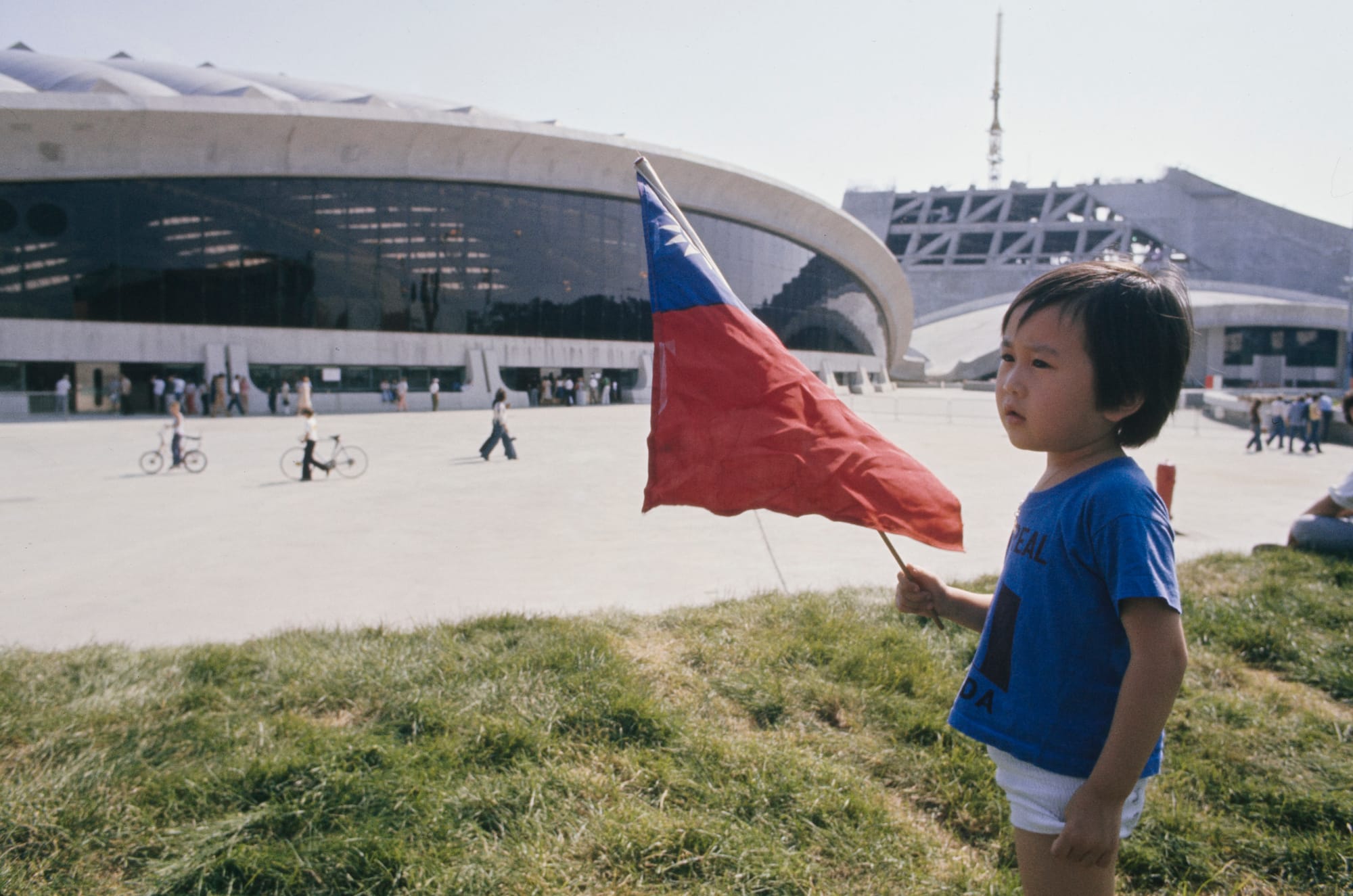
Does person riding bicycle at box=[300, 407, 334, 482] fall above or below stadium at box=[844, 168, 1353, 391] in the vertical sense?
below

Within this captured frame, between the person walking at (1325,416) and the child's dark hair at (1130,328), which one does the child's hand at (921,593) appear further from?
the person walking at (1325,416)

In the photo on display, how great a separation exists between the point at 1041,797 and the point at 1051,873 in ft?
0.51

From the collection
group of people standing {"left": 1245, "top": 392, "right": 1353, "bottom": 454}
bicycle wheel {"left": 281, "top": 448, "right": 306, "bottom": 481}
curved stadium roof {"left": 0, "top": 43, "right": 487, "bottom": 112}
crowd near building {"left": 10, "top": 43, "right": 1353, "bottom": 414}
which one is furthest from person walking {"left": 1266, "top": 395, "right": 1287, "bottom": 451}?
curved stadium roof {"left": 0, "top": 43, "right": 487, "bottom": 112}

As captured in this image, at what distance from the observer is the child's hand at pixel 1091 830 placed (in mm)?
1465

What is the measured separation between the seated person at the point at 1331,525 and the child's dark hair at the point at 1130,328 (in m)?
6.36

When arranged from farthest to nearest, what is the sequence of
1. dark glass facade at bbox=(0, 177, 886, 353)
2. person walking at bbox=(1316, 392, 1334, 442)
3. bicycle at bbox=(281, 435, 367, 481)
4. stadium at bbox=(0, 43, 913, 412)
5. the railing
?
dark glass facade at bbox=(0, 177, 886, 353) < stadium at bbox=(0, 43, 913, 412) < the railing < person walking at bbox=(1316, 392, 1334, 442) < bicycle at bbox=(281, 435, 367, 481)

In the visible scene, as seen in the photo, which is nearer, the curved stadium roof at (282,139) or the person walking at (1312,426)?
the person walking at (1312,426)

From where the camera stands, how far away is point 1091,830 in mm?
1469

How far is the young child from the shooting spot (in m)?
1.45

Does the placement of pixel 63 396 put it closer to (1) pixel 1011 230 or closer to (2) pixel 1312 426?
(2) pixel 1312 426

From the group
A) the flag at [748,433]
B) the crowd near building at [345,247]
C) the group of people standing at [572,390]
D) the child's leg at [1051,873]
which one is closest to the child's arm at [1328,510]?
the flag at [748,433]

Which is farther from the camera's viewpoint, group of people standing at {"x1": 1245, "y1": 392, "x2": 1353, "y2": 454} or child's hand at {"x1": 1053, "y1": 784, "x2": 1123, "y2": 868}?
group of people standing at {"x1": 1245, "y1": 392, "x2": 1353, "y2": 454}

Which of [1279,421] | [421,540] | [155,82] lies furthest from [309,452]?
[155,82]

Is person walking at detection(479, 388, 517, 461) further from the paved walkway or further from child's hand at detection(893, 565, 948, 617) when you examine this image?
child's hand at detection(893, 565, 948, 617)
